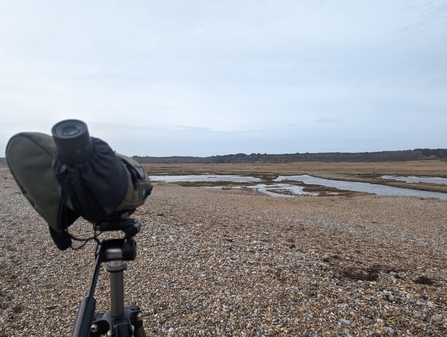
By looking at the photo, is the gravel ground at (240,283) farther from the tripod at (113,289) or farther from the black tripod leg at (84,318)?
the black tripod leg at (84,318)

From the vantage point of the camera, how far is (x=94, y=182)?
147cm

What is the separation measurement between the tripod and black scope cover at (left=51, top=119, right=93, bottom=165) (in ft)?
1.45

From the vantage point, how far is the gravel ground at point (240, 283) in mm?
4320

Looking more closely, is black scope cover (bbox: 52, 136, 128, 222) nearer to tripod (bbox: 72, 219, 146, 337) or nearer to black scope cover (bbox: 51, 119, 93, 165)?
black scope cover (bbox: 51, 119, 93, 165)

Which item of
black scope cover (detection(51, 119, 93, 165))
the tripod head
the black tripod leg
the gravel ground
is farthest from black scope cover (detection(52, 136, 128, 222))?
the gravel ground

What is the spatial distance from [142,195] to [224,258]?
5.45m

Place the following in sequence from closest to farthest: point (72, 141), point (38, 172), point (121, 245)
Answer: point (72, 141) → point (38, 172) → point (121, 245)

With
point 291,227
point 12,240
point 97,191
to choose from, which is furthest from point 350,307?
point 12,240

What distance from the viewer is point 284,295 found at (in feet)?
16.8

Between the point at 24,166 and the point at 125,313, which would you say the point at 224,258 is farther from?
the point at 24,166

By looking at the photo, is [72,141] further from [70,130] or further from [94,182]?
[94,182]

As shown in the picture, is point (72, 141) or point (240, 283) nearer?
point (72, 141)

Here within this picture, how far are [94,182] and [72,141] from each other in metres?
0.22

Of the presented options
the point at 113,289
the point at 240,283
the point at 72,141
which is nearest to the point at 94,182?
the point at 72,141
